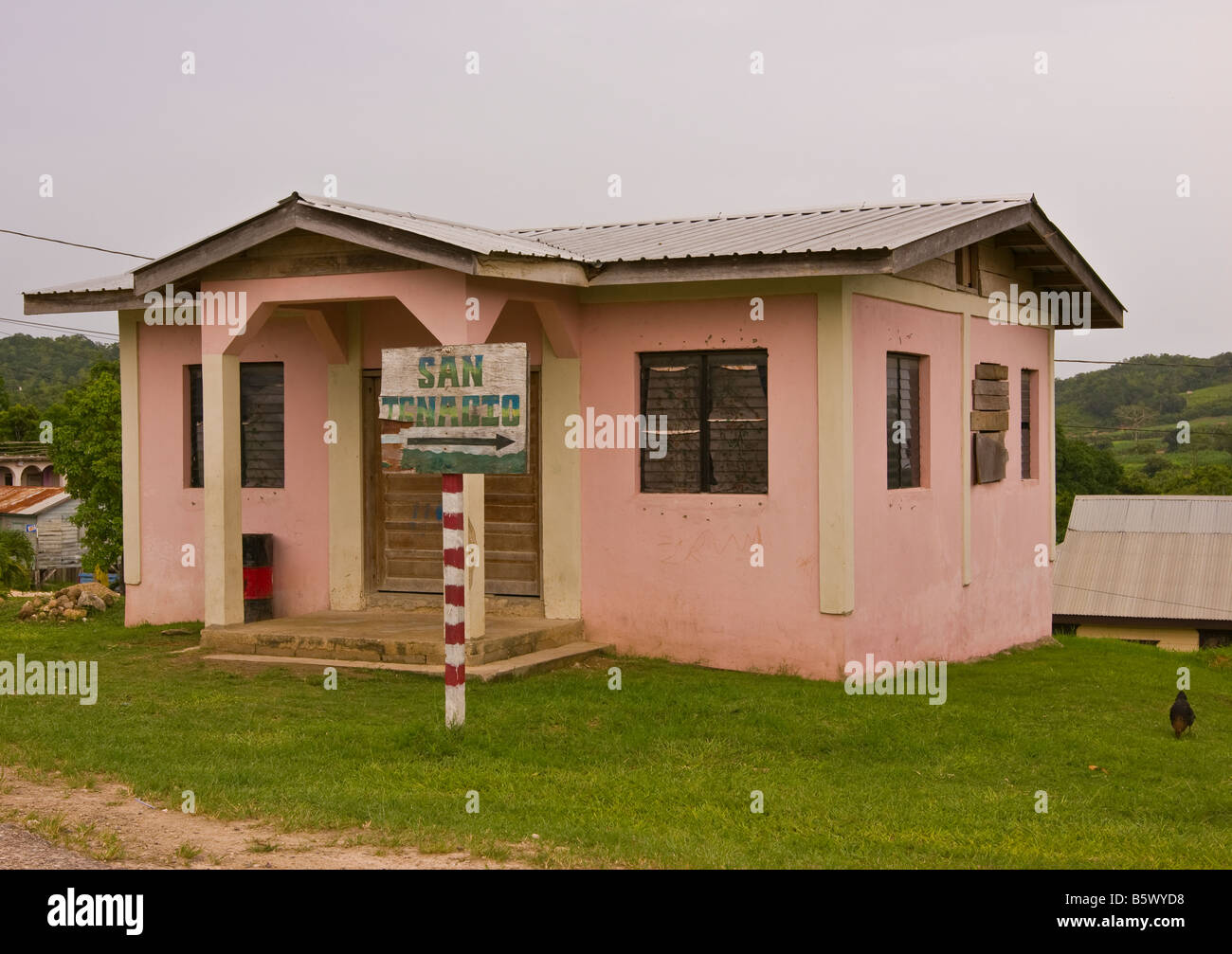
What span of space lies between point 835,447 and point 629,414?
6.56ft

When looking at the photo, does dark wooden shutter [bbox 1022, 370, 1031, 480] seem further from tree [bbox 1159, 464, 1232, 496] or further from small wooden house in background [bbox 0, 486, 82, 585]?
small wooden house in background [bbox 0, 486, 82, 585]

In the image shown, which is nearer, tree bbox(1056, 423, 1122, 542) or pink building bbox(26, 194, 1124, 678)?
pink building bbox(26, 194, 1124, 678)

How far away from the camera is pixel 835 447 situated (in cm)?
1148

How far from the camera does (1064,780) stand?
861 cm

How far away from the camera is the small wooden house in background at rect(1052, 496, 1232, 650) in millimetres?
30391

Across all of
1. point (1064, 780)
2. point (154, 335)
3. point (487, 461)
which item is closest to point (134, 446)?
point (154, 335)

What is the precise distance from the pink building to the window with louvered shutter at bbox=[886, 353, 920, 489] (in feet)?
0.15

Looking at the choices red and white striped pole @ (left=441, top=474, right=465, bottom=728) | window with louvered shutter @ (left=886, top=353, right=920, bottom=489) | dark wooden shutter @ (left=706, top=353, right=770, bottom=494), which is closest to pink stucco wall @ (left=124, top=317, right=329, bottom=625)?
dark wooden shutter @ (left=706, top=353, right=770, bottom=494)

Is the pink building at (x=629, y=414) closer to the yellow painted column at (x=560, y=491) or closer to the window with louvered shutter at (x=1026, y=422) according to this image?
the yellow painted column at (x=560, y=491)

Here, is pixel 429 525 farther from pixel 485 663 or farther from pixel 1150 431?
pixel 1150 431

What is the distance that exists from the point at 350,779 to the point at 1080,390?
69.8 metres

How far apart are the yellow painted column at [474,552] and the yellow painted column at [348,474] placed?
2534 millimetres

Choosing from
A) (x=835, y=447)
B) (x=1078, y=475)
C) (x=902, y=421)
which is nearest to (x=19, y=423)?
(x=1078, y=475)

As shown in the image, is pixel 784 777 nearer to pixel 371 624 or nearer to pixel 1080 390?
pixel 371 624
